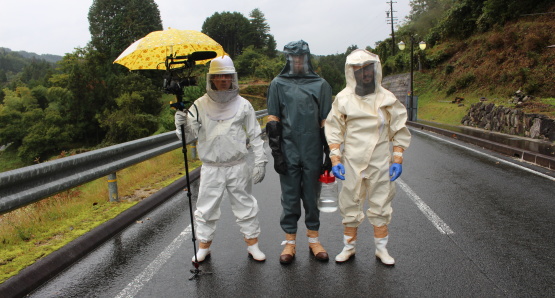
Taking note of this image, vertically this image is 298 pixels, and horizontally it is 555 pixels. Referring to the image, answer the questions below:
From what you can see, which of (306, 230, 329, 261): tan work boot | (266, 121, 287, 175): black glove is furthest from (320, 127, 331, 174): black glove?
(306, 230, 329, 261): tan work boot

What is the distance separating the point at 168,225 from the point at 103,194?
6.24ft

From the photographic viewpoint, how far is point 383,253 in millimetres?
3758

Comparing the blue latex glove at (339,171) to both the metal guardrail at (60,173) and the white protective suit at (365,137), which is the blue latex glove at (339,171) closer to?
the white protective suit at (365,137)

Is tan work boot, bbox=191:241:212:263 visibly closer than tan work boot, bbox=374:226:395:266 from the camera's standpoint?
No

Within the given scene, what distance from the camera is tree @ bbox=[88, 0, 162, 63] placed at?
6494 cm

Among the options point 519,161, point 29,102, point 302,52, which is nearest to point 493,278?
point 302,52

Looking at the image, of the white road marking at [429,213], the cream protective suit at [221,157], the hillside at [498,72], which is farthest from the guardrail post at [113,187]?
the hillside at [498,72]

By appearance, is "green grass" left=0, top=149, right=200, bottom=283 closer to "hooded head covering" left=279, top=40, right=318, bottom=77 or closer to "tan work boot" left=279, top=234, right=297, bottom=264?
"tan work boot" left=279, top=234, right=297, bottom=264

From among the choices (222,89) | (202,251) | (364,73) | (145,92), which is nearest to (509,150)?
(364,73)

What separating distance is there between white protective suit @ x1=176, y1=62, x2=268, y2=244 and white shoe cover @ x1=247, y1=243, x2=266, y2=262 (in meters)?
0.12

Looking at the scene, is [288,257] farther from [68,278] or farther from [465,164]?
[465,164]

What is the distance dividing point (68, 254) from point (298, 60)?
3019 millimetres

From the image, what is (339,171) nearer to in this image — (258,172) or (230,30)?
(258,172)

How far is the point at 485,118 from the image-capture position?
15875 millimetres
